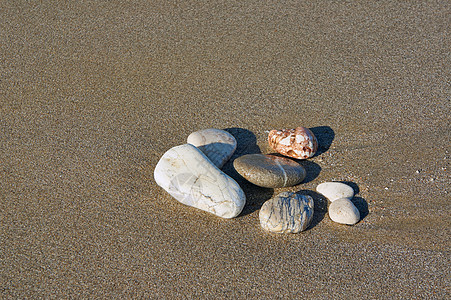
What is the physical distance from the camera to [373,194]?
2.83 meters

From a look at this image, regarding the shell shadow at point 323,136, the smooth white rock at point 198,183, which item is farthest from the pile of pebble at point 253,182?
the shell shadow at point 323,136

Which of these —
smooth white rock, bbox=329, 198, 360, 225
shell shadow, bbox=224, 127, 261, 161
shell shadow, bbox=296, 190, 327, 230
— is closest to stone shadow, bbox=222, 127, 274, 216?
shell shadow, bbox=224, 127, 261, 161

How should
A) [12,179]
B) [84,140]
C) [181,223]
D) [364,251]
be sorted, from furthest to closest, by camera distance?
[84,140] → [12,179] → [181,223] → [364,251]

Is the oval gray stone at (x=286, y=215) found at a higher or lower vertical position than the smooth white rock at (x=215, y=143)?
lower

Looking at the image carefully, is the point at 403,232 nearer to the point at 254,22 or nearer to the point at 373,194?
the point at 373,194

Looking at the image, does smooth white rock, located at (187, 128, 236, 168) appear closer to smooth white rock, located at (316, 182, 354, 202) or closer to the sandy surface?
the sandy surface

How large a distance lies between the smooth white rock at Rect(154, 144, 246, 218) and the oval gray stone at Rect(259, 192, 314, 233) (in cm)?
17

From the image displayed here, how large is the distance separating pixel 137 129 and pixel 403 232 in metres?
1.94

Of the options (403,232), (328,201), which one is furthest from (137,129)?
(403,232)

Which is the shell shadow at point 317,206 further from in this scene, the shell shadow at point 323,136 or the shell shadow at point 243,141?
the shell shadow at point 243,141

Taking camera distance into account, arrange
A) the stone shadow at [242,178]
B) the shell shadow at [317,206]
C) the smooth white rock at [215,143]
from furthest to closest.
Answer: the smooth white rock at [215,143]
the stone shadow at [242,178]
the shell shadow at [317,206]

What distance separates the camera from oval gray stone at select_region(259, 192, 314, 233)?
2.56m

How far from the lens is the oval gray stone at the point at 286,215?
8.41 feet

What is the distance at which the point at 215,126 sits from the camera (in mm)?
3322
